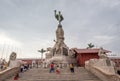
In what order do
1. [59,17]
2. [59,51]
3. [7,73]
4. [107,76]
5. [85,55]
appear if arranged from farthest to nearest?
1. [59,17]
2. [85,55]
3. [59,51]
4. [7,73]
5. [107,76]

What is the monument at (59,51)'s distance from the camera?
25.7 m

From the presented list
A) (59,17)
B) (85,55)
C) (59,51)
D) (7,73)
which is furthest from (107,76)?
(59,17)

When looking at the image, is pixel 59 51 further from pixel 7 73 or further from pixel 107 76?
pixel 107 76

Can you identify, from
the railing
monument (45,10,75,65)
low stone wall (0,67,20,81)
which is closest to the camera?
the railing

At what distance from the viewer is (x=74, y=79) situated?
13102 mm

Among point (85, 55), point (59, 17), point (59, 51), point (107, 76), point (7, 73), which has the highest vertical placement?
point (59, 17)

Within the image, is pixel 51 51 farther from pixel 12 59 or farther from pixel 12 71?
pixel 12 71

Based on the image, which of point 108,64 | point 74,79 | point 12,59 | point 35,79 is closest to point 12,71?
point 12,59

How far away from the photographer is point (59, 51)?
28.0 m

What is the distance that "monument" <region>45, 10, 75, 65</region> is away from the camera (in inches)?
1013

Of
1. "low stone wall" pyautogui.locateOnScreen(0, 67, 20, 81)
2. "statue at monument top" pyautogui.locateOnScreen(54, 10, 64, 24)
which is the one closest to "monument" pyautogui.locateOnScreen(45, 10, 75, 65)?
"statue at monument top" pyautogui.locateOnScreen(54, 10, 64, 24)

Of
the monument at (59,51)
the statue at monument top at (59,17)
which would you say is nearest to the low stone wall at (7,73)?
the monument at (59,51)

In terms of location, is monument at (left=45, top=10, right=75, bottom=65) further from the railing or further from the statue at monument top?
the railing

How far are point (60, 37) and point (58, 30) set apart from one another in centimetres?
155
